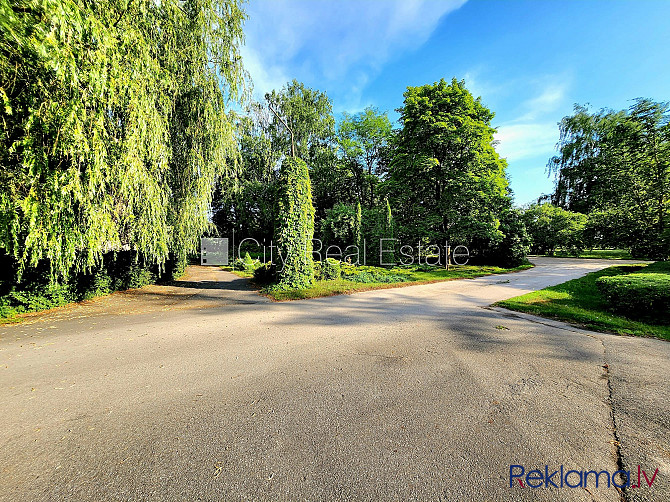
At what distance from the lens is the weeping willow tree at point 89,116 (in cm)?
422

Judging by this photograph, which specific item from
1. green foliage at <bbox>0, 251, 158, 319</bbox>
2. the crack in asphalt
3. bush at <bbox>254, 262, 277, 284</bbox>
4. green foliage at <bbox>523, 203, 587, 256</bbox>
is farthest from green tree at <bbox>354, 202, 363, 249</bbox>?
green foliage at <bbox>523, 203, 587, 256</bbox>

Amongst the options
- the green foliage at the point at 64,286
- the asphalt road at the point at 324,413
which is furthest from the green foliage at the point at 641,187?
the green foliage at the point at 64,286

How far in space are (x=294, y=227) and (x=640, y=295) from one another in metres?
9.82

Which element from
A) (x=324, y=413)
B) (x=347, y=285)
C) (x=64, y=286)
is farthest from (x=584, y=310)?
(x=64, y=286)

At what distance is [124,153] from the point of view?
18.5 ft

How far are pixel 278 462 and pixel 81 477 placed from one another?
1.40m

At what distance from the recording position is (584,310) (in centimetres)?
663

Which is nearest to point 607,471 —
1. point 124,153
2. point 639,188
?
point 124,153

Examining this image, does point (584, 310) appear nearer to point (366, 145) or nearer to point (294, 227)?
point (294, 227)

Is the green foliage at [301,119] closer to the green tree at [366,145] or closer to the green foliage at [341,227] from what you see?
the green tree at [366,145]

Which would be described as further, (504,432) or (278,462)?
(504,432)

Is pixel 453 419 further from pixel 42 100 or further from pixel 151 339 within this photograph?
pixel 42 100

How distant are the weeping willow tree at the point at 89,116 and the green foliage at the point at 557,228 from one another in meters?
30.3

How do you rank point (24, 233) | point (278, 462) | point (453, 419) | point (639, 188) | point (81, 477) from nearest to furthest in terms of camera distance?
point (81, 477) < point (278, 462) < point (453, 419) < point (24, 233) < point (639, 188)
